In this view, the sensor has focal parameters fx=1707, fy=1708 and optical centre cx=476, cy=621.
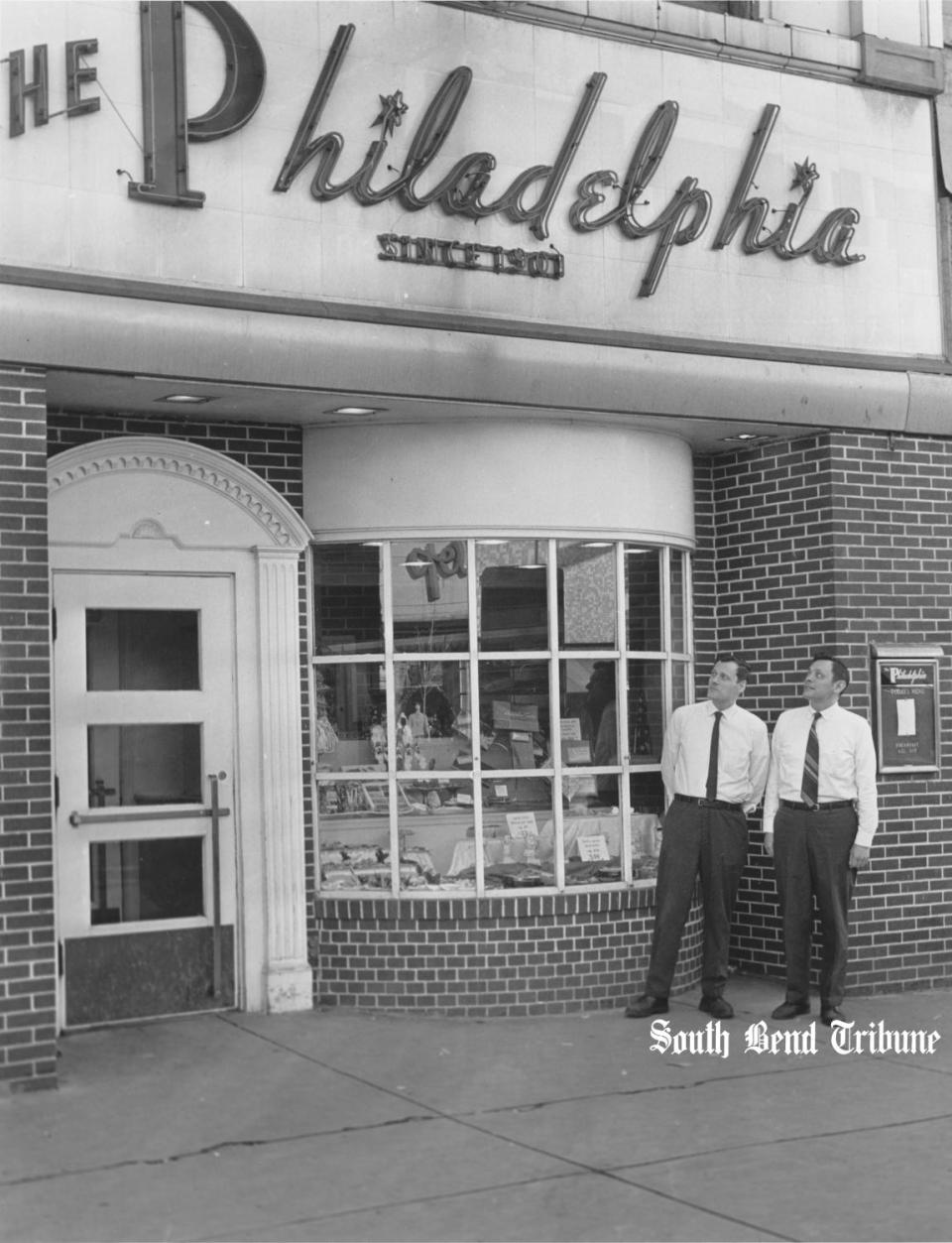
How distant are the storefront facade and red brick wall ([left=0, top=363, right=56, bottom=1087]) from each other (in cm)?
4

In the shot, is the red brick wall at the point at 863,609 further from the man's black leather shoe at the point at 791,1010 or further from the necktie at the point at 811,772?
the necktie at the point at 811,772

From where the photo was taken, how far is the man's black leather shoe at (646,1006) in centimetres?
911

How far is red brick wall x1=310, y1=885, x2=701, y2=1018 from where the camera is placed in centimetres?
916

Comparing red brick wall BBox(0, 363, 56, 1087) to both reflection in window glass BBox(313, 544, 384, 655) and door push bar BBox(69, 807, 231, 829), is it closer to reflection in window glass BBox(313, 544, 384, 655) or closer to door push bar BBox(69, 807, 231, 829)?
door push bar BBox(69, 807, 231, 829)

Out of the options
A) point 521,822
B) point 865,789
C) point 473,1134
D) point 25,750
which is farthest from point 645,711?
point 25,750

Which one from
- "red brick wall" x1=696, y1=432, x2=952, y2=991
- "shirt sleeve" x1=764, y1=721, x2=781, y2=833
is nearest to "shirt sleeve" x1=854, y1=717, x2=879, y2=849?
"shirt sleeve" x1=764, y1=721, x2=781, y2=833

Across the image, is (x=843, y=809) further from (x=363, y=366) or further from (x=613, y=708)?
(x=363, y=366)

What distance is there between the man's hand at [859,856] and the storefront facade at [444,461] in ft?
3.35

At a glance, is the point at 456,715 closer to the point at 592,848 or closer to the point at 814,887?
the point at 592,848

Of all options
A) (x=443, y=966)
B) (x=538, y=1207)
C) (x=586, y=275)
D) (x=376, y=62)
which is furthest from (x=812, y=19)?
(x=538, y=1207)

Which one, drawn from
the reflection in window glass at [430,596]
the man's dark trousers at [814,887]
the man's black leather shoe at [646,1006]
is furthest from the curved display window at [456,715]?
the man's dark trousers at [814,887]

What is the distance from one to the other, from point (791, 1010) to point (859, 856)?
3.02ft

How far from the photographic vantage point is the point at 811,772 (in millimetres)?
9000

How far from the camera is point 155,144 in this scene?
7.91 meters
